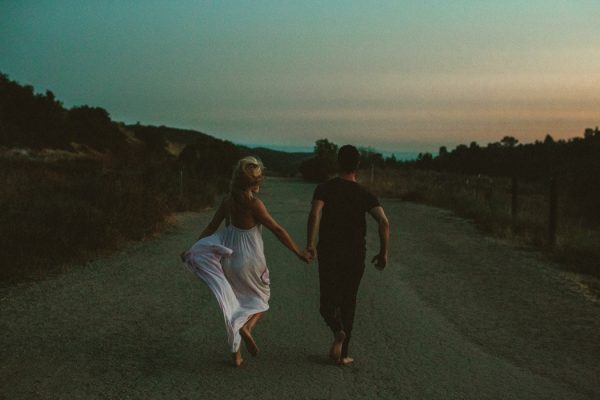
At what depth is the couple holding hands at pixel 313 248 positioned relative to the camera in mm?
5113

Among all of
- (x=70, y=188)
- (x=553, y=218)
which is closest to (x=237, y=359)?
(x=553, y=218)

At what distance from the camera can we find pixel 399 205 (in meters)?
24.2

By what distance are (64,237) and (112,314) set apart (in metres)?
4.28

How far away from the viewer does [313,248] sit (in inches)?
203

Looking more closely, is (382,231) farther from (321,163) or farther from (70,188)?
(321,163)

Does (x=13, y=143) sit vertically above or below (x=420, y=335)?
above

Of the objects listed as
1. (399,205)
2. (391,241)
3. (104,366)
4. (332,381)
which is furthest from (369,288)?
(399,205)

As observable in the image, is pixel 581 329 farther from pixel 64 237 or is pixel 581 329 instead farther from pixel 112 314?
pixel 64 237

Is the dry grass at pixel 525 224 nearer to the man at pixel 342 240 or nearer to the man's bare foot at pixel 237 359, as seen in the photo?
the man at pixel 342 240

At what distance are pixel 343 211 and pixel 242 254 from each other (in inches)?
38.5

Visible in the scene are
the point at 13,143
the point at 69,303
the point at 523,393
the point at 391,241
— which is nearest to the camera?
the point at 523,393

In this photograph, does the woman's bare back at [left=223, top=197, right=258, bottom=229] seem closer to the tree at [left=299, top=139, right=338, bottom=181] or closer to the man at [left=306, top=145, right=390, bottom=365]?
the man at [left=306, top=145, right=390, bottom=365]

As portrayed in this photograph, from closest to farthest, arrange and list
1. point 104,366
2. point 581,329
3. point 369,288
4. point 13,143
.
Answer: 1. point 104,366
2. point 581,329
3. point 369,288
4. point 13,143

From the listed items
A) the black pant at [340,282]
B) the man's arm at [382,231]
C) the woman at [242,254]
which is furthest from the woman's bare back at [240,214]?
the man's arm at [382,231]
